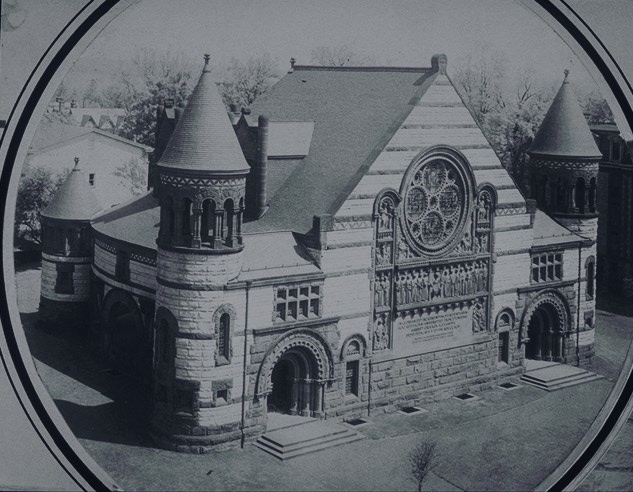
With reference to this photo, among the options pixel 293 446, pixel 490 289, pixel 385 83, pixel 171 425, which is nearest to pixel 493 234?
pixel 490 289

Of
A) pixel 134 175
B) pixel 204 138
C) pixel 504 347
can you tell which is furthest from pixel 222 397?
pixel 504 347

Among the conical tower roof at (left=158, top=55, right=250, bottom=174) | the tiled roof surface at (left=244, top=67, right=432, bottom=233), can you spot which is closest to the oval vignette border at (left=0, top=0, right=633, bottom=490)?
the conical tower roof at (left=158, top=55, right=250, bottom=174)

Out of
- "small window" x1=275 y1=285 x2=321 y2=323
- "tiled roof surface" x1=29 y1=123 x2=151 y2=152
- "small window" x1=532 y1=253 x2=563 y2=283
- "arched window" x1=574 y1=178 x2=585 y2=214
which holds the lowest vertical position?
"small window" x1=275 y1=285 x2=321 y2=323

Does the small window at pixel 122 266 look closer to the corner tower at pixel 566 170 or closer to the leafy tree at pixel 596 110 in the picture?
the corner tower at pixel 566 170

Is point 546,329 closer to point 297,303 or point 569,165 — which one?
point 569,165

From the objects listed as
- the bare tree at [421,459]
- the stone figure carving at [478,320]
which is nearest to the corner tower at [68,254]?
the bare tree at [421,459]

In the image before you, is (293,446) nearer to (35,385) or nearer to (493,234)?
(35,385)

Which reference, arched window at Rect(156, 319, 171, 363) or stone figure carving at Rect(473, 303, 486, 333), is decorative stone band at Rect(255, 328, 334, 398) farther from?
stone figure carving at Rect(473, 303, 486, 333)
